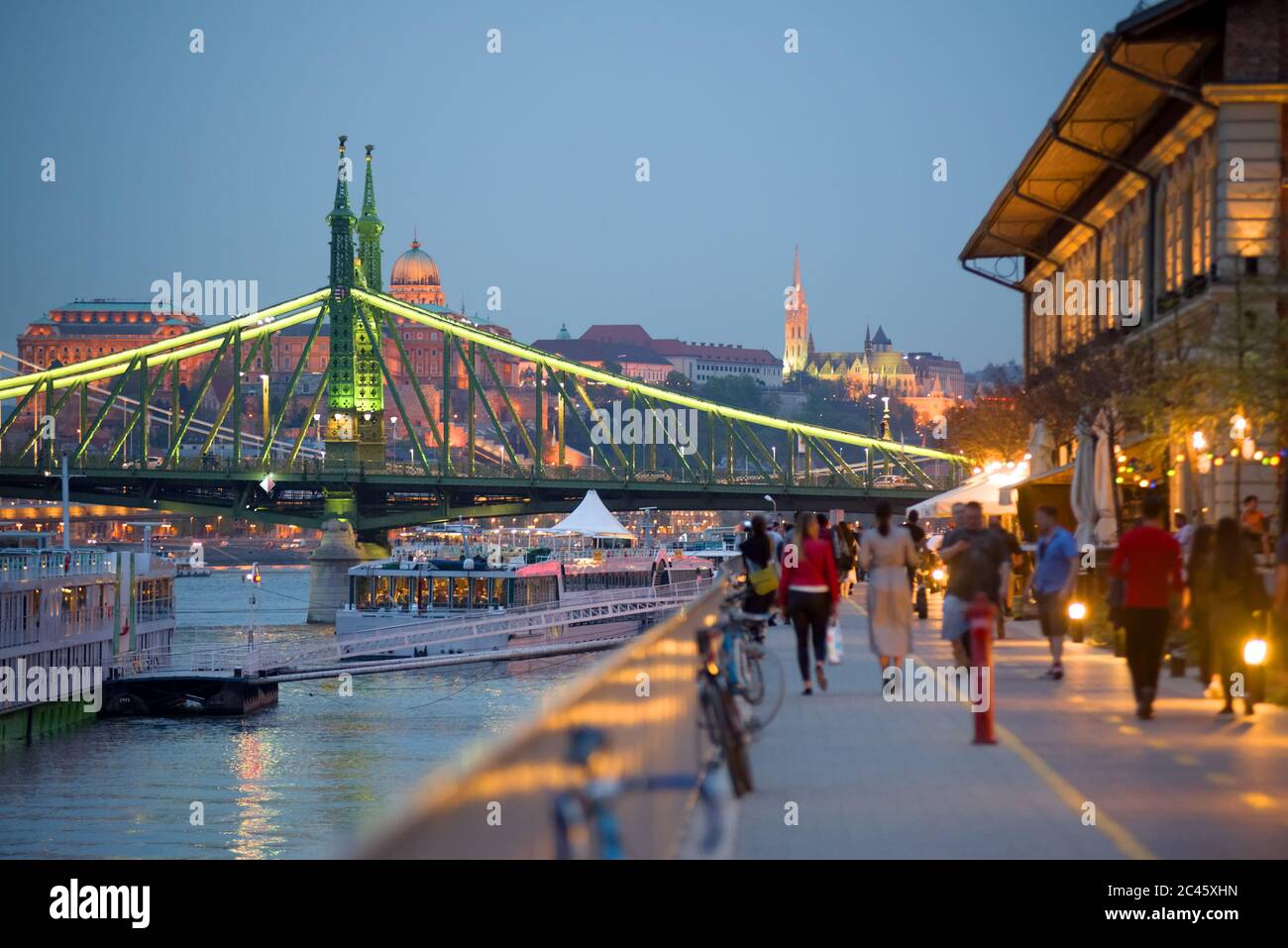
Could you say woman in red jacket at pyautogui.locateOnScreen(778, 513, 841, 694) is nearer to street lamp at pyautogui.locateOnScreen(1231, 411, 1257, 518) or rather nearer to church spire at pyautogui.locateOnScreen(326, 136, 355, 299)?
street lamp at pyautogui.locateOnScreen(1231, 411, 1257, 518)

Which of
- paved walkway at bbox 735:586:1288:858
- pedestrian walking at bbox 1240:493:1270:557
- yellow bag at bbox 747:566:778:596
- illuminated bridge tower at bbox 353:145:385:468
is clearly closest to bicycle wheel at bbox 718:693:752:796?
paved walkway at bbox 735:586:1288:858

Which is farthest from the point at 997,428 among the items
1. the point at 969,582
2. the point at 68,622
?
the point at 969,582

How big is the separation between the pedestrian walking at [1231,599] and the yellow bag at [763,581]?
633 centimetres

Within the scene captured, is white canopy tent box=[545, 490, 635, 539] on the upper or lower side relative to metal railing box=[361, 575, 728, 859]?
upper

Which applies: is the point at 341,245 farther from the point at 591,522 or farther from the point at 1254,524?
the point at 1254,524

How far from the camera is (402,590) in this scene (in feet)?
266

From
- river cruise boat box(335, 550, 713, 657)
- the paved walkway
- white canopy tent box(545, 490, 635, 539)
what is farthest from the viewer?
white canopy tent box(545, 490, 635, 539)

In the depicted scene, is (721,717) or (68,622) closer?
(721,717)

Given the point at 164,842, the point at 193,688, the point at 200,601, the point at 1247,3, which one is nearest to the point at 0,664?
the point at 193,688

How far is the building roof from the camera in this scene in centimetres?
2964

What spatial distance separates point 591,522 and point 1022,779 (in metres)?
67.6

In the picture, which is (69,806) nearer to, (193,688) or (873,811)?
(193,688)

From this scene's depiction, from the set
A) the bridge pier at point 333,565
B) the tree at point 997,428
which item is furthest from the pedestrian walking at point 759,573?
the bridge pier at point 333,565

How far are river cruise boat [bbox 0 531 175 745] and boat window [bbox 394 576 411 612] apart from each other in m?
12.9
